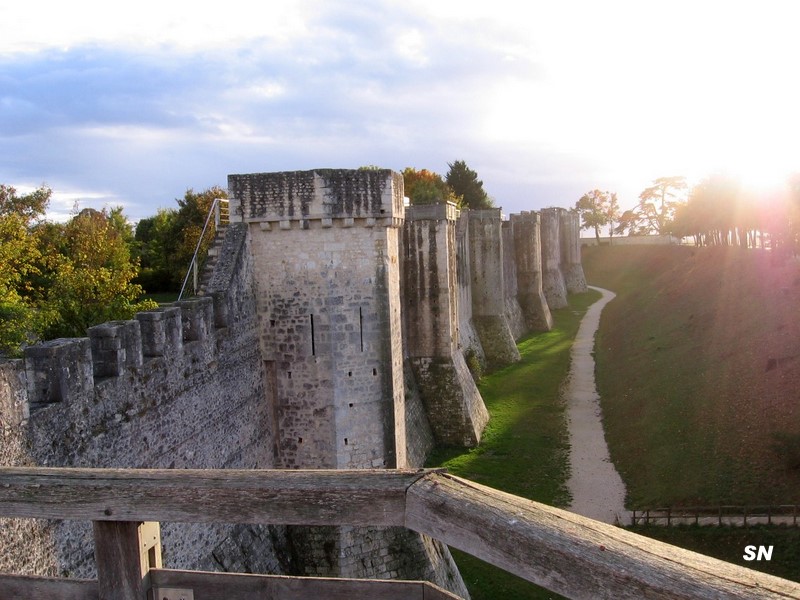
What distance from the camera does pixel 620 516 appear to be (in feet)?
56.7

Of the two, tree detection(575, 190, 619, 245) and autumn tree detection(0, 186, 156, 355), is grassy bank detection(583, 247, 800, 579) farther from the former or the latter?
tree detection(575, 190, 619, 245)

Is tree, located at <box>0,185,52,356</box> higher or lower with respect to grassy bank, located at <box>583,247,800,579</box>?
higher

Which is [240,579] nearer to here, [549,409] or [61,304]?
[61,304]

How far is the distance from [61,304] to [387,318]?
13893 millimetres

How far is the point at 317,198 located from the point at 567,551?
10818mm

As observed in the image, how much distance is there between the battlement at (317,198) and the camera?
1272cm

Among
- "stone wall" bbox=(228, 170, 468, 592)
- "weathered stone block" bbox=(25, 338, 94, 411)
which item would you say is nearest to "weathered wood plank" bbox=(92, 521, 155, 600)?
"weathered stone block" bbox=(25, 338, 94, 411)

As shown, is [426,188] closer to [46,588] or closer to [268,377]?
[268,377]

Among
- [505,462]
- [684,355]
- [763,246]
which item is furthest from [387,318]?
[763,246]

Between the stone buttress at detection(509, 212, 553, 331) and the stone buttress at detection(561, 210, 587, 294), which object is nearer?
the stone buttress at detection(509, 212, 553, 331)

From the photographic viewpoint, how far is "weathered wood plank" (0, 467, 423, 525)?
2.91 meters

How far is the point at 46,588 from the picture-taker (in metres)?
3.18

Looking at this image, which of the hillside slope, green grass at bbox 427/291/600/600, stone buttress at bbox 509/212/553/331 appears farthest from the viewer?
stone buttress at bbox 509/212/553/331

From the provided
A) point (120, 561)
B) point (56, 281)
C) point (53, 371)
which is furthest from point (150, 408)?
point (56, 281)
